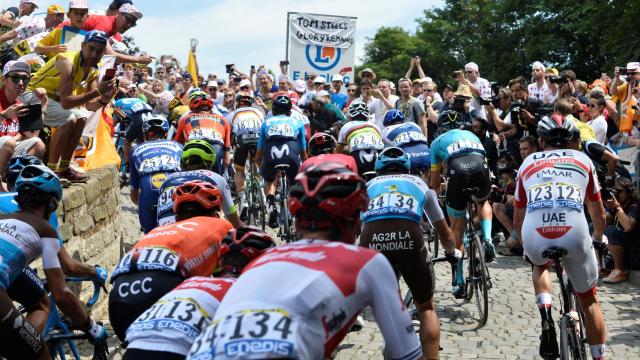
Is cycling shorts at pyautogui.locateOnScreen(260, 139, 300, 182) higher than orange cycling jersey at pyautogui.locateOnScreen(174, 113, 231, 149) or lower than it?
lower

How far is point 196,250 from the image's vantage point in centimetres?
564

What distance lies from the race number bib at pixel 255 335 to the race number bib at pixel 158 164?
7.08 meters

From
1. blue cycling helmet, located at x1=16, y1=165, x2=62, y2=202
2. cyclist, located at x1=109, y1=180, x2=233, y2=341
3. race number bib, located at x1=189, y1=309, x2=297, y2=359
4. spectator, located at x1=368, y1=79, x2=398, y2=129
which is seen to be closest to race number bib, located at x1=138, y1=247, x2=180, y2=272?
cyclist, located at x1=109, y1=180, x2=233, y2=341

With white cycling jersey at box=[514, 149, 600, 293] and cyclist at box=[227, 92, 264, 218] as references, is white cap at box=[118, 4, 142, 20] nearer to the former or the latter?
cyclist at box=[227, 92, 264, 218]

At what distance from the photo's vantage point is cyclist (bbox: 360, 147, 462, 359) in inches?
299

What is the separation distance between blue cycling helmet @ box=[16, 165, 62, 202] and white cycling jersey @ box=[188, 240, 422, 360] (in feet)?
9.49

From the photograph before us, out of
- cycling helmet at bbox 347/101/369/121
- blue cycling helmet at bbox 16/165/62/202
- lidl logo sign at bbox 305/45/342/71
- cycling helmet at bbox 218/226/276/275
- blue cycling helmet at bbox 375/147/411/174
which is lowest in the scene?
cycling helmet at bbox 218/226/276/275

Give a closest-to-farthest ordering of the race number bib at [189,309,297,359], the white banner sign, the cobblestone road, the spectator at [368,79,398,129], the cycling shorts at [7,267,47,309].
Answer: the race number bib at [189,309,297,359] < the cycling shorts at [7,267,47,309] < the cobblestone road < the spectator at [368,79,398,129] < the white banner sign

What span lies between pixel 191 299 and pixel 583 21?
1490 inches

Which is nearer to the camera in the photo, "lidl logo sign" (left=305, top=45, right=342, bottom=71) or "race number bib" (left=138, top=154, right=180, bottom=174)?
"race number bib" (left=138, top=154, right=180, bottom=174)

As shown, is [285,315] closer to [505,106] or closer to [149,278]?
[149,278]

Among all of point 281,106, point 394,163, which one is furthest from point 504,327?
point 281,106

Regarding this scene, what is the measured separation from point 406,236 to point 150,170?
4020mm

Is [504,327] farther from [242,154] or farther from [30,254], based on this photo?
[242,154]
